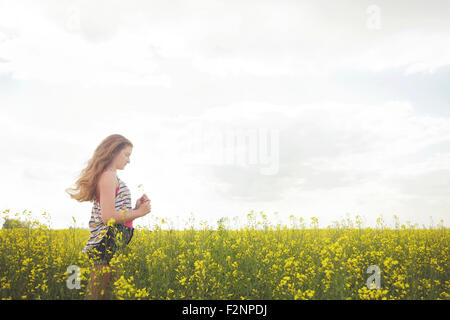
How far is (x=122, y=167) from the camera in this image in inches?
157

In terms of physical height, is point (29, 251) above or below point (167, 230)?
below

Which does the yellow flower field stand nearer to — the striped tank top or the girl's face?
the striped tank top

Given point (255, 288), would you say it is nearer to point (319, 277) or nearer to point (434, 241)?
point (319, 277)

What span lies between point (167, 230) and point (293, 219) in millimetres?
2629

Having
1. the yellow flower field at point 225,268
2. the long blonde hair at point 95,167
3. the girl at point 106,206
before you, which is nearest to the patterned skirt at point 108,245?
the girl at point 106,206

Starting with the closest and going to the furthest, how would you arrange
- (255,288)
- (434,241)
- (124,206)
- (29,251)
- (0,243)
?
(124,206) < (255,288) < (29,251) < (0,243) < (434,241)

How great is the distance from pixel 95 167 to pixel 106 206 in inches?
24.5

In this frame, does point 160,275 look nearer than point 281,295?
No

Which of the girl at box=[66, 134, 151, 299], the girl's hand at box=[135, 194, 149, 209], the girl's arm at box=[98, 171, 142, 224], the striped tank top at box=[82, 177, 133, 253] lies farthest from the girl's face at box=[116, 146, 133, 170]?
the girl's hand at box=[135, 194, 149, 209]

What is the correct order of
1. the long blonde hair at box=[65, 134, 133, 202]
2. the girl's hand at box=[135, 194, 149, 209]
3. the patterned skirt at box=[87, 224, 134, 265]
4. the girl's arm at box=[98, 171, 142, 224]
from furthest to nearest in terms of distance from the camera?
the girl's hand at box=[135, 194, 149, 209] → the long blonde hair at box=[65, 134, 133, 202] → the patterned skirt at box=[87, 224, 134, 265] → the girl's arm at box=[98, 171, 142, 224]

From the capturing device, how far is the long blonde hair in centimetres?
385

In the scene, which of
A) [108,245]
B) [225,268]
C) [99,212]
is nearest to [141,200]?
[99,212]

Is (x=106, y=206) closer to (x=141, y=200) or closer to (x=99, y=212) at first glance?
(x=99, y=212)
